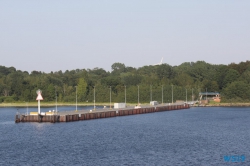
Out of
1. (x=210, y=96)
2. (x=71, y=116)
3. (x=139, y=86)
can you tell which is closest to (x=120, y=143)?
(x=71, y=116)

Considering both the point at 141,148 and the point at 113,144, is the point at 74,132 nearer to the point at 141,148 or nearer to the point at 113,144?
the point at 113,144

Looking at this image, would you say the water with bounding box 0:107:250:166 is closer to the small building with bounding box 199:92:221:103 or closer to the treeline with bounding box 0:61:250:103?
the treeline with bounding box 0:61:250:103

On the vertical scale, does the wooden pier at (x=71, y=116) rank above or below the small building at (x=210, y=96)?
below

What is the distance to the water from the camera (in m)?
44.5

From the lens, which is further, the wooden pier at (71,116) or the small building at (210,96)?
the small building at (210,96)

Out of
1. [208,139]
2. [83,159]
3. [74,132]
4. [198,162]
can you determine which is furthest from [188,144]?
[74,132]

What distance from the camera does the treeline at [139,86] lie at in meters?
153

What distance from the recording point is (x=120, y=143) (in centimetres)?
5531

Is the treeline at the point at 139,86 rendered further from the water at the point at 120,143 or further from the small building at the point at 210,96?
the water at the point at 120,143

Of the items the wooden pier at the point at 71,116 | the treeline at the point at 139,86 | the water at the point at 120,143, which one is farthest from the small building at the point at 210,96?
the water at the point at 120,143

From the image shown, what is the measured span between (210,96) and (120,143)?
115236 millimetres

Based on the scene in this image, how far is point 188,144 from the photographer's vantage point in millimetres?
54250

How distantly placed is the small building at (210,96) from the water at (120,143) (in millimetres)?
77795

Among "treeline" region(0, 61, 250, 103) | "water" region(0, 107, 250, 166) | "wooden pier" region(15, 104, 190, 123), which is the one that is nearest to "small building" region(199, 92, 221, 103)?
"treeline" region(0, 61, 250, 103)
